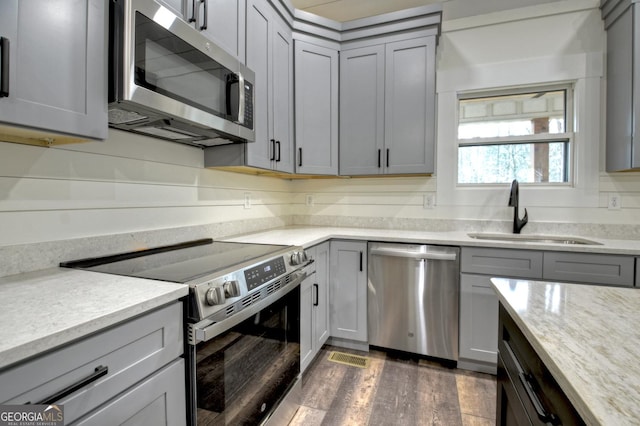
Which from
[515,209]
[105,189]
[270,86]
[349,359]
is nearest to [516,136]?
[515,209]

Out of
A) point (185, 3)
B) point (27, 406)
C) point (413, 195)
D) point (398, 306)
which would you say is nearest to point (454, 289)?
point (398, 306)

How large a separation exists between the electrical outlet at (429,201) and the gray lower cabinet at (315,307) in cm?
102

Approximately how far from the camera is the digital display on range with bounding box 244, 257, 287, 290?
123 cm

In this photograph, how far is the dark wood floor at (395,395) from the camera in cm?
165

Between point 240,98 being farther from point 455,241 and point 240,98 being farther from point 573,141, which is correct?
point 573,141

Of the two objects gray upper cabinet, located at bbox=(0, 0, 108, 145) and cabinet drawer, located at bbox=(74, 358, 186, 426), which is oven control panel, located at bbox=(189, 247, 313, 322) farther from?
gray upper cabinet, located at bbox=(0, 0, 108, 145)

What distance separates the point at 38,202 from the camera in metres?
1.15

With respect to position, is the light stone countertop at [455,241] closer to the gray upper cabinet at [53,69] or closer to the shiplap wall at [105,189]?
the shiplap wall at [105,189]

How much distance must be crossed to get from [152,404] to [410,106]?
8.07 ft


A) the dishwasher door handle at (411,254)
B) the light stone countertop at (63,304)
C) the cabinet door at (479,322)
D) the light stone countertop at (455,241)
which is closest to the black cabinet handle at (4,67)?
the light stone countertop at (63,304)

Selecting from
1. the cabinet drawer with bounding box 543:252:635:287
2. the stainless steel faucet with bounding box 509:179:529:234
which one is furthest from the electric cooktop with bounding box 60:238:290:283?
the stainless steel faucet with bounding box 509:179:529:234

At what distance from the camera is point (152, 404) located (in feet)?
2.80

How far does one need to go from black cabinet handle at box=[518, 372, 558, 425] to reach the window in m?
2.11

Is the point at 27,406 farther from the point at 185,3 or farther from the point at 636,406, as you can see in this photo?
the point at 185,3
